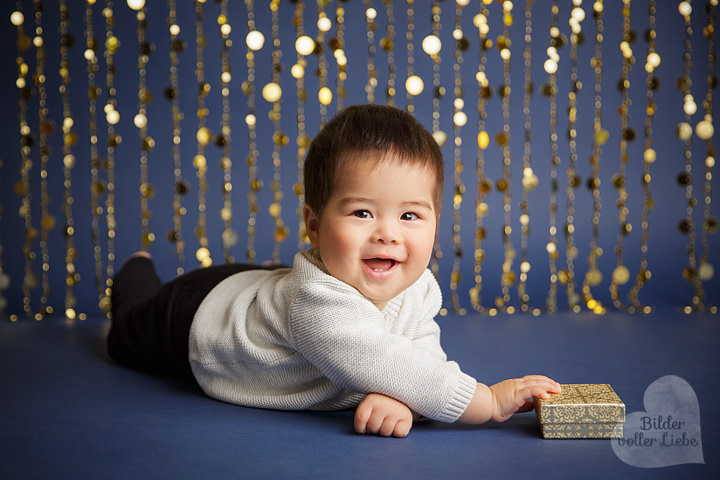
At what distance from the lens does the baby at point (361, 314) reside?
1.20 meters

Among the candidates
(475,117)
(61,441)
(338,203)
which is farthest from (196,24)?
(61,441)

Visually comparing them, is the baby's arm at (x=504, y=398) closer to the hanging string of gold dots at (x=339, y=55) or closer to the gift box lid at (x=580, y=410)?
the gift box lid at (x=580, y=410)

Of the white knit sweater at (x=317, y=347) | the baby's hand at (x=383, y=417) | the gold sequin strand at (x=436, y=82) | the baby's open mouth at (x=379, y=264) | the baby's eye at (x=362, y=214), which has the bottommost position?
the baby's hand at (x=383, y=417)

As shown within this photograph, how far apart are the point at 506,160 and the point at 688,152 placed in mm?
644

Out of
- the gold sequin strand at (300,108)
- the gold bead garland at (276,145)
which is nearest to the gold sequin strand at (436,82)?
the gold sequin strand at (300,108)

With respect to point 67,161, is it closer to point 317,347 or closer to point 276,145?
point 276,145

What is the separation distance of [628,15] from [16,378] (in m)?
2.22

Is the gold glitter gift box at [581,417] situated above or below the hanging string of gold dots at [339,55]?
below

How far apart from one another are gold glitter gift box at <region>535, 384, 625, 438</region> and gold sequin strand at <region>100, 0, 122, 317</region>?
64.4 inches

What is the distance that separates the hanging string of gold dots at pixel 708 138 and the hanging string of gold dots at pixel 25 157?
84.3 inches

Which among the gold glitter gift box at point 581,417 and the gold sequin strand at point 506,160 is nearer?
the gold glitter gift box at point 581,417

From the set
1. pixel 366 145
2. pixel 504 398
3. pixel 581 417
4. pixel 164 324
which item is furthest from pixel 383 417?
pixel 164 324

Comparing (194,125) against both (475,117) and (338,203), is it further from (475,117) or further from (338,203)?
(338,203)

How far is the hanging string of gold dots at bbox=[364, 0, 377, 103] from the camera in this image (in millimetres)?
2514
